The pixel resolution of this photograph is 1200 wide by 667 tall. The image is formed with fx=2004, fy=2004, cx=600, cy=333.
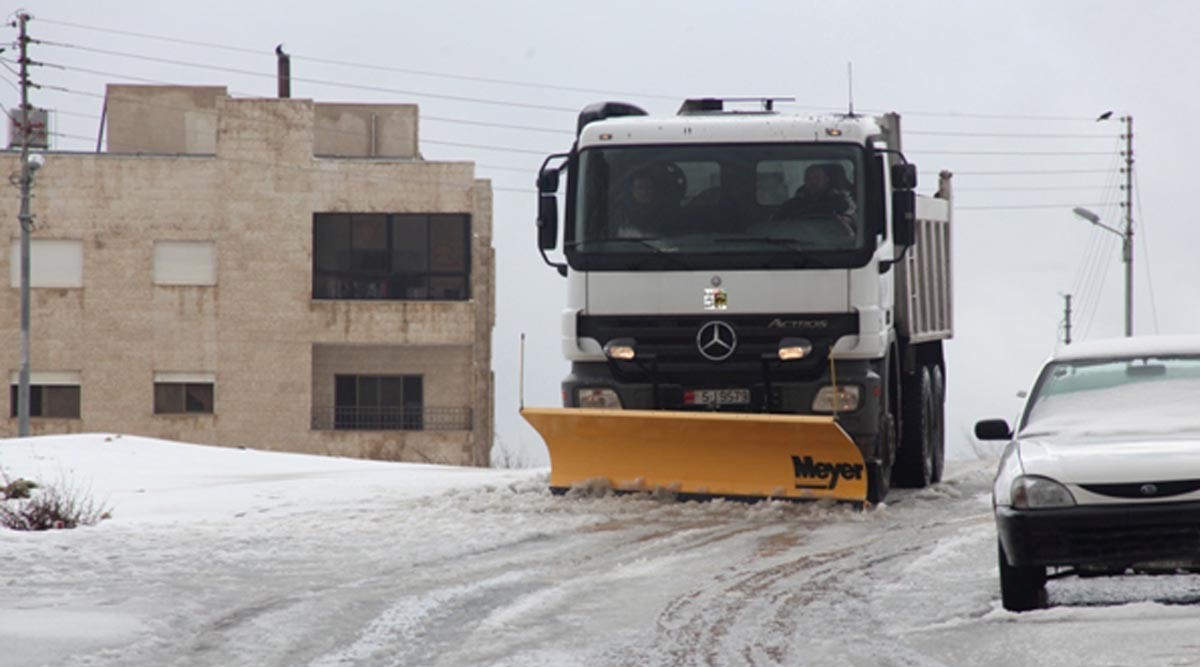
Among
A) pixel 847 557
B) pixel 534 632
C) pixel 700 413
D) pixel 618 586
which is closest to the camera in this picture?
pixel 534 632

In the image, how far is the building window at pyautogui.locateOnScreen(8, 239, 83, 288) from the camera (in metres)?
56.3

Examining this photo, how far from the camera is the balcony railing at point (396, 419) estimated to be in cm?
5641

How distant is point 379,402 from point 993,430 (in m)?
46.4

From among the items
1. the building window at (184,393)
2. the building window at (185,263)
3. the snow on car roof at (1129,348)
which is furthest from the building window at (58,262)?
the snow on car roof at (1129,348)

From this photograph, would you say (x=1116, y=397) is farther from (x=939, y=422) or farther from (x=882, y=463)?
(x=939, y=422)

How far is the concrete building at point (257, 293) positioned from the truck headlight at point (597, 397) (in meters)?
40.1

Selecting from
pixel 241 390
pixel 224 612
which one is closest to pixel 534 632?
pixel 224 612

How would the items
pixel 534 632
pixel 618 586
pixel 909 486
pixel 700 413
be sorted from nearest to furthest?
pixel 534 632
pixel 618 586
pixel 700 413
pixel 909 486

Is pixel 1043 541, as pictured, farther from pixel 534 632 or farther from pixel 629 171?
pixel 629 171

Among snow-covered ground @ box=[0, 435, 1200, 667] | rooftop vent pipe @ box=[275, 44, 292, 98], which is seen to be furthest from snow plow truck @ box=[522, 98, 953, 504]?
rooftop vent pipe @ box=[275, 44, 292, 98]

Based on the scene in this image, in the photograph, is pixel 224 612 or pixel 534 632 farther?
pixel 224 612

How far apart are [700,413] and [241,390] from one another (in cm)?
4225

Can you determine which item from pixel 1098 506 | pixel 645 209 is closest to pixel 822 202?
pixel 645 209

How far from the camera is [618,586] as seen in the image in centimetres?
1121
